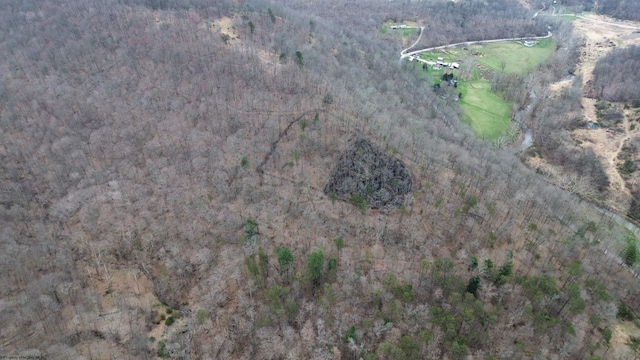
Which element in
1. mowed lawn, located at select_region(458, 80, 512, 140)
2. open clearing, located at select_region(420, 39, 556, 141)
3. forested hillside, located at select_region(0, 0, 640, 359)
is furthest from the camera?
open clearing, located at select_region(420, 39, 556, 141)

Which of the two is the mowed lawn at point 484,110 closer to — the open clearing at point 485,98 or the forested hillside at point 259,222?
the open clearing at point 485,98

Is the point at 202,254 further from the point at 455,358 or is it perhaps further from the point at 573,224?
the point at 573,224

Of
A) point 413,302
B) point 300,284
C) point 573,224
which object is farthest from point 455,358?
point 573,224

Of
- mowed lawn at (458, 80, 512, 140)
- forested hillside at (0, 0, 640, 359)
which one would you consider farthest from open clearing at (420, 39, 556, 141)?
forested hillside at (0, 0, 640, 359)

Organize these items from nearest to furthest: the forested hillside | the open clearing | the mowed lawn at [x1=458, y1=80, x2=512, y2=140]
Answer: the forested hillside < the mowed lawn at [x1=458, y1=80, x2=512, y2=140] < the open clearing

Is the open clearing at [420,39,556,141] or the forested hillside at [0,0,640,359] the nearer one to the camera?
the forested hillside at [0,0,640,359]

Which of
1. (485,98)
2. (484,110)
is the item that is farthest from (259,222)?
(485,98)

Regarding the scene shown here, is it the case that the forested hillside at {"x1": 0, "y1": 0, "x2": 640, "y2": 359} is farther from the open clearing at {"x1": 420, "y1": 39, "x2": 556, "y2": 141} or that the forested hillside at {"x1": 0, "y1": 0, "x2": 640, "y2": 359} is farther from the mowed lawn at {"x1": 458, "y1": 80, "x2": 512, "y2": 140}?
the open clearing at {"x1": 420, "y1": 39, "x2": 556, "y2": 141}
